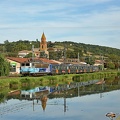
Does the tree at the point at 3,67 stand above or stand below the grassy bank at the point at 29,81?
above

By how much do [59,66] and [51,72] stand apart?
16.7 ft

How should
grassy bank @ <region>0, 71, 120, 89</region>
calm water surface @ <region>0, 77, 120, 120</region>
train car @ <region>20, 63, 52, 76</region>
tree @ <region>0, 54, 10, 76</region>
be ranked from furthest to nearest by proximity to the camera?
train car @ <region>20, 63, 52, 76</region>
tree @ <region>0, 54, 10, 76</region>
grassy bank @ <region>0, 71, 120, 89</region>
calm water surface @ <region>0, 77, 120, 120</region>

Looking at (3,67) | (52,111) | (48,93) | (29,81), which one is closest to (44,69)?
(29,81)

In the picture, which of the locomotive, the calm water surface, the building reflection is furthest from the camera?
the locomotive

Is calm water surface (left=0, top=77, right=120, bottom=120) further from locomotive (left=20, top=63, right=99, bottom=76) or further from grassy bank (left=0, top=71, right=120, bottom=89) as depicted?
locomotive (left=20, top=63, right=99, bottom=76)

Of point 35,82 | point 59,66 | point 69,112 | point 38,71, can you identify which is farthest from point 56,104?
point 59,66

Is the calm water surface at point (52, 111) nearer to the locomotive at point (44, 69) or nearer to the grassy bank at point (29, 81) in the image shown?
the grassy bank at point (29, 81)

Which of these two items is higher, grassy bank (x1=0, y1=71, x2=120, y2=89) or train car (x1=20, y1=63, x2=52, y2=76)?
train car (x1=20, y1=63, x2=52, y2=76)

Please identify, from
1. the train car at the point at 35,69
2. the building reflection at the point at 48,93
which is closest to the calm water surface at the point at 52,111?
the building reflection at the point at 48,93

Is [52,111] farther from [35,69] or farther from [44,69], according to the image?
[44,69]

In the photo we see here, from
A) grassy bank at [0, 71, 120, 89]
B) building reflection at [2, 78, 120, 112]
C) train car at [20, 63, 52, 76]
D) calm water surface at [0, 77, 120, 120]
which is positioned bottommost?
calm water surface at [0, 77, 120, 120]

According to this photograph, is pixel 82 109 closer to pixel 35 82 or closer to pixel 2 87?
pixel 2 87

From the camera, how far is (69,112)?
22.8m

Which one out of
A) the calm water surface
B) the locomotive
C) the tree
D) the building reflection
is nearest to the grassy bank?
the tree
